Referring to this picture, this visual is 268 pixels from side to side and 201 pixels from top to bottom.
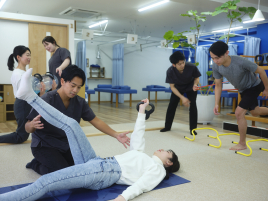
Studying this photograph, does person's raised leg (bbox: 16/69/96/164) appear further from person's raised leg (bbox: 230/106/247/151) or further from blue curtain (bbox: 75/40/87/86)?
blue curtain (bbox: 75/40/87/86)

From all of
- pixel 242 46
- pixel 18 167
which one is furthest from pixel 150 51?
pixel 18 167

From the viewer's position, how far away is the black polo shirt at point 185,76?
12.3 feet

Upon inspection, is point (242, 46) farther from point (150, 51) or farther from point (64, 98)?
point (64, 98)

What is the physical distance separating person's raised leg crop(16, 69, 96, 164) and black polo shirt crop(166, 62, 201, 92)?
244 centimetres

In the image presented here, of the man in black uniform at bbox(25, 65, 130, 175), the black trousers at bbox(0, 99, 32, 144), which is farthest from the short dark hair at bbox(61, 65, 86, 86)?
the black trousers at bbox(0, 99, 32, 144)

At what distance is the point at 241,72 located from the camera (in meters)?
2.70

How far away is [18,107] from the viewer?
287cm

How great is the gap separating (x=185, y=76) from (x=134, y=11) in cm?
389

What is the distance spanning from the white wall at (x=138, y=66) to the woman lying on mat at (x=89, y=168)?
8172 mm

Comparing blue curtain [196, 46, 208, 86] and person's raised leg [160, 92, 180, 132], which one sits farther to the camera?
blue curtain [196, 46, 208, 86]

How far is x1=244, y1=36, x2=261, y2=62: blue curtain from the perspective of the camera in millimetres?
7969

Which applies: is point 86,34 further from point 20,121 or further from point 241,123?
point 241,123

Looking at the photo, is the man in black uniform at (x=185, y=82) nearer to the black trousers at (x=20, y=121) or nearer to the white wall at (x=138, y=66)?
the black trousers at (x=20, y=121)

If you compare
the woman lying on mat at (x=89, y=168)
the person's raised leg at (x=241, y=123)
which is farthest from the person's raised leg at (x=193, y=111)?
the woman lying on mat at (x=89, y=168)
